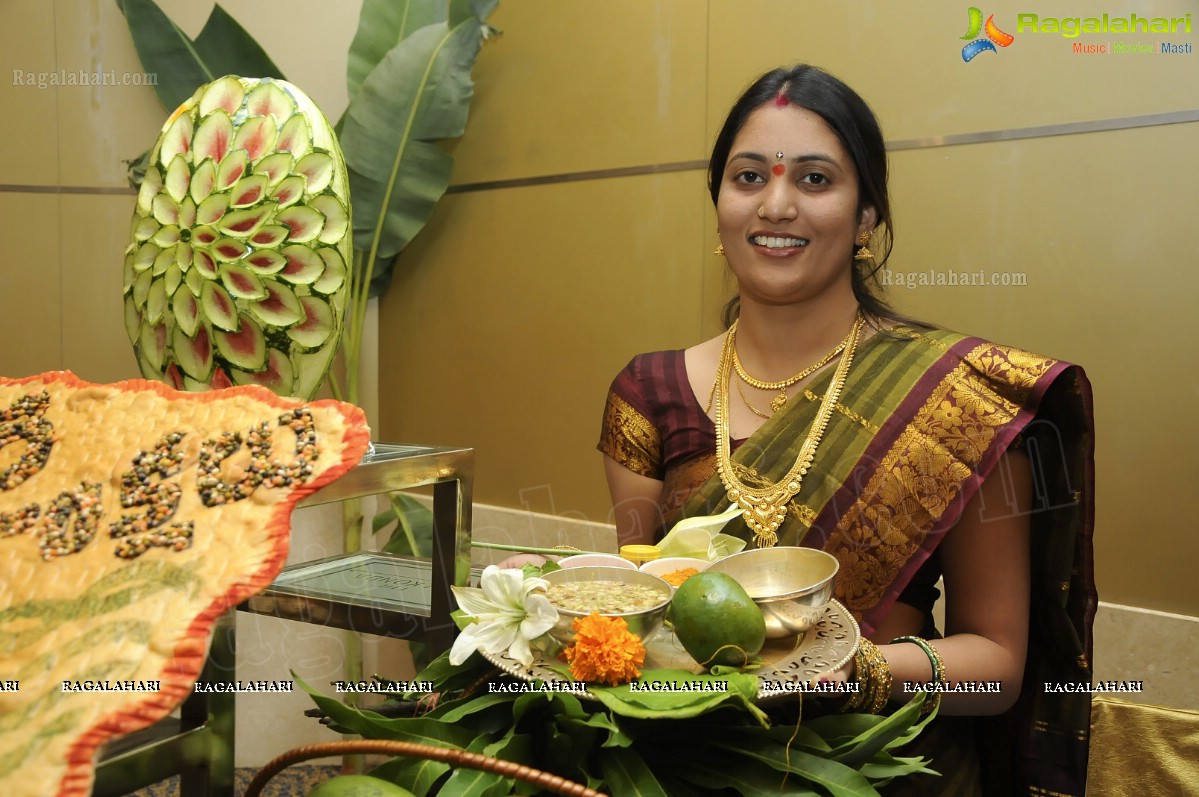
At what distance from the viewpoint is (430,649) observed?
0.83m

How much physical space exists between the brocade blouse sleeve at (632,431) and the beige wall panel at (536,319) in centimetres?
73

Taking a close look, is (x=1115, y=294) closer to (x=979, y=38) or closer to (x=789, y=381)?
(x=979, y=38)

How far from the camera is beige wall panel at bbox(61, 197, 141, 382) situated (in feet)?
6.81

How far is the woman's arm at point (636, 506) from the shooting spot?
56.2 inches

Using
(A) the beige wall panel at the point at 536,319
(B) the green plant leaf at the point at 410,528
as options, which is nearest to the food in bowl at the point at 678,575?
(A) the beige wall panel at the point at 536,319

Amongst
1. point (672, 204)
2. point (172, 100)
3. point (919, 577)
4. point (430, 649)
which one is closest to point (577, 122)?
point (672, 204)

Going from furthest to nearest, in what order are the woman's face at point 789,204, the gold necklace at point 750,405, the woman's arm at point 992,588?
1. the gold necklace at point 750,405
2. the woman's face at point 789,204
3. the woman's arm at point 992,588

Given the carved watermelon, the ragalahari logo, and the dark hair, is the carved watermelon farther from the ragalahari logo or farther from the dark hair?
the ragalahari logo

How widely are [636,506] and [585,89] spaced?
132 cm

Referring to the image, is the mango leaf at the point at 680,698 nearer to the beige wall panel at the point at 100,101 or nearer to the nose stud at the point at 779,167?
the nose stud at the point at 779,167

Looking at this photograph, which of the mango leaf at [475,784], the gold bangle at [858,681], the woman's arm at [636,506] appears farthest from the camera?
the woman's arm at [636,506]

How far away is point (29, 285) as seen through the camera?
2020 mm

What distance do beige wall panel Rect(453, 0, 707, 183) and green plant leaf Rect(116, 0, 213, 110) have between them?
73 centimetres

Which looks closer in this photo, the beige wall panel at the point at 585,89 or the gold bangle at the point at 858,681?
the gold bangle at the point at 858,681
